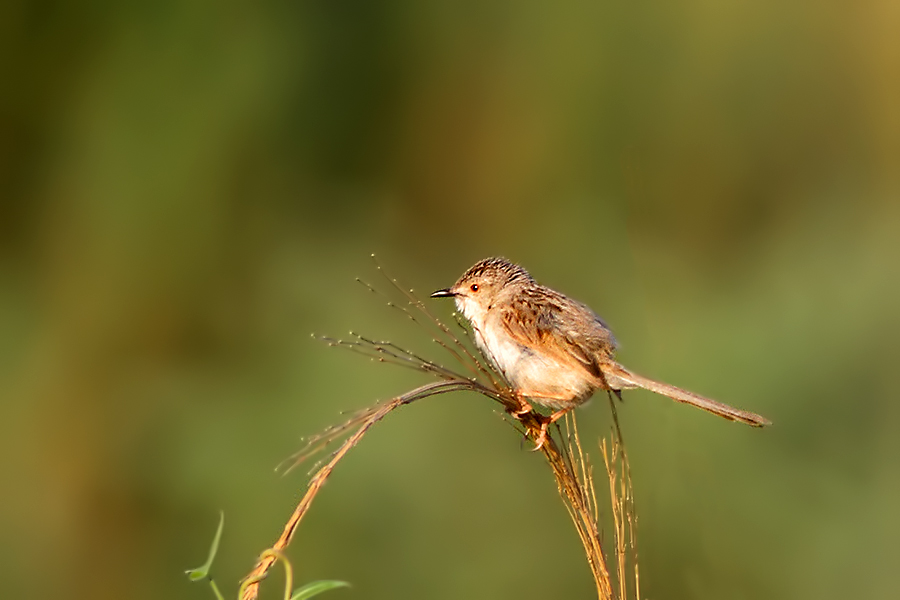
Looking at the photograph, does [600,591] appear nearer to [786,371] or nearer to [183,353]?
[786,371]

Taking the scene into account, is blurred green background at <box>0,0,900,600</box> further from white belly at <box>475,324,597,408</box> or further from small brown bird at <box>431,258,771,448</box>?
white belly at <box>475,324,597,408</box>

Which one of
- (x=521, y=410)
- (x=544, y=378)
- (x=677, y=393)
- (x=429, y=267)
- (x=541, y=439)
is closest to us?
(x=541, y=439)

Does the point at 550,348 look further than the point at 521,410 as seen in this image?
Yes

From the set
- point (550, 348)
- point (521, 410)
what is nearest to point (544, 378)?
point (550, 348)

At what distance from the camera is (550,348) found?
4.17m

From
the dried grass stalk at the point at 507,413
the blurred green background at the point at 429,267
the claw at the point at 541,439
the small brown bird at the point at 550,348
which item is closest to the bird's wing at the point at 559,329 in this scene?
the small brown bird at the point at 550,348

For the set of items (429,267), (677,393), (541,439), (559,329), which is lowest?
(541,439)

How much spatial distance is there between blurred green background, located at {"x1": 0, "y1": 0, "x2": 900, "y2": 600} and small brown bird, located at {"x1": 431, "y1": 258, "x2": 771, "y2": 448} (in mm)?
2278

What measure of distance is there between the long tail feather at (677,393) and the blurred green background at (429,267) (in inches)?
96.8

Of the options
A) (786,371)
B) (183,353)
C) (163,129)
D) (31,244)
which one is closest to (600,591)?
(786,371)

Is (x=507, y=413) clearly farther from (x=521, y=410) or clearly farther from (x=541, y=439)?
(x=521, y=410)

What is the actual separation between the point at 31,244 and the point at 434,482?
546cm

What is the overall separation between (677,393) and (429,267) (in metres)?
6.65

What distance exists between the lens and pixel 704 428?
285 inches
